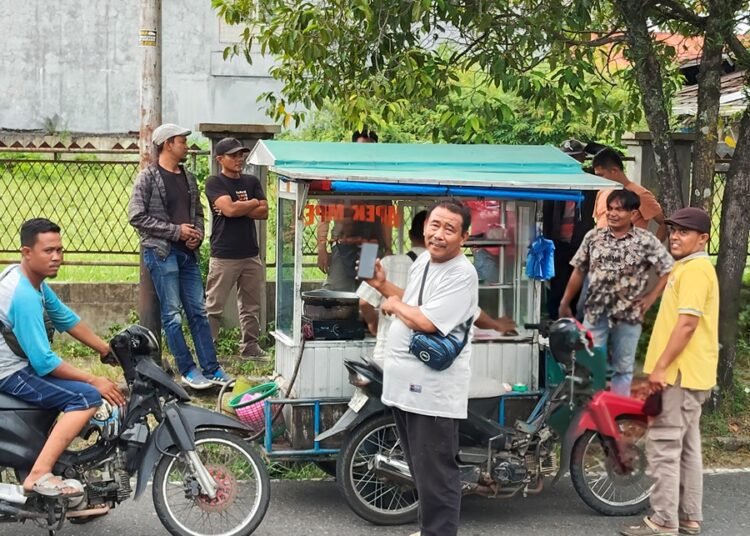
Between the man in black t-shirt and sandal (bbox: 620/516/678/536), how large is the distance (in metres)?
4.00

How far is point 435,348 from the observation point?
4.62 metres

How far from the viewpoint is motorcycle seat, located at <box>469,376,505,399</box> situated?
5888mm

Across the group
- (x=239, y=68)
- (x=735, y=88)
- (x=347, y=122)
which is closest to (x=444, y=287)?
(x=347, y=122)

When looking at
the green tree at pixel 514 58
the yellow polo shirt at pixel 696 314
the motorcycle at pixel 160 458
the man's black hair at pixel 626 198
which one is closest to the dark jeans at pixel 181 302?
the green tree at pixel 514 58

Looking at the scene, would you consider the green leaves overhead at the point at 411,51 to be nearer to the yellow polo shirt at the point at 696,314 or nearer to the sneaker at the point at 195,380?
the sneaker at the point at 195,380

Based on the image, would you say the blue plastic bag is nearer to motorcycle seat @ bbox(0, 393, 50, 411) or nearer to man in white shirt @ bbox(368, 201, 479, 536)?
man in white shirt @ bbox(368, 201, 479, 536)

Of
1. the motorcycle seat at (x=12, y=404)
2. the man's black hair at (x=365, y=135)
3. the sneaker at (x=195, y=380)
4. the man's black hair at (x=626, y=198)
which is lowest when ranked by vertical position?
the sneaker at (x=195, y=380)

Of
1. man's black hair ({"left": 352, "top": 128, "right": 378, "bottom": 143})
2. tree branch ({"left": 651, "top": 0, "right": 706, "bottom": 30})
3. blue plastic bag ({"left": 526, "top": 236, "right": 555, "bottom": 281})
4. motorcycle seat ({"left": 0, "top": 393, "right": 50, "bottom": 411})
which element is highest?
tree branch ({"left": 651, "top": 0, "right": 706, "bottom": 30})

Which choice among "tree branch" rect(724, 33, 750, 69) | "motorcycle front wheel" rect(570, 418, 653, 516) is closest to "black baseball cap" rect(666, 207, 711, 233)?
"motorcycle front wheel" rect(570, 418, 653, 516)

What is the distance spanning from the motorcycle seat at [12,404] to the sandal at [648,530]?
3125 mm

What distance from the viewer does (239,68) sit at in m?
20.6

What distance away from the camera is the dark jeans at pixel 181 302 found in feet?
25.0

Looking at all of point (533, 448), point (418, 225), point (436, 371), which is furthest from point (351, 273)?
point (436, 371)

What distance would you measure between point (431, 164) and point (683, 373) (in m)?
1.93
